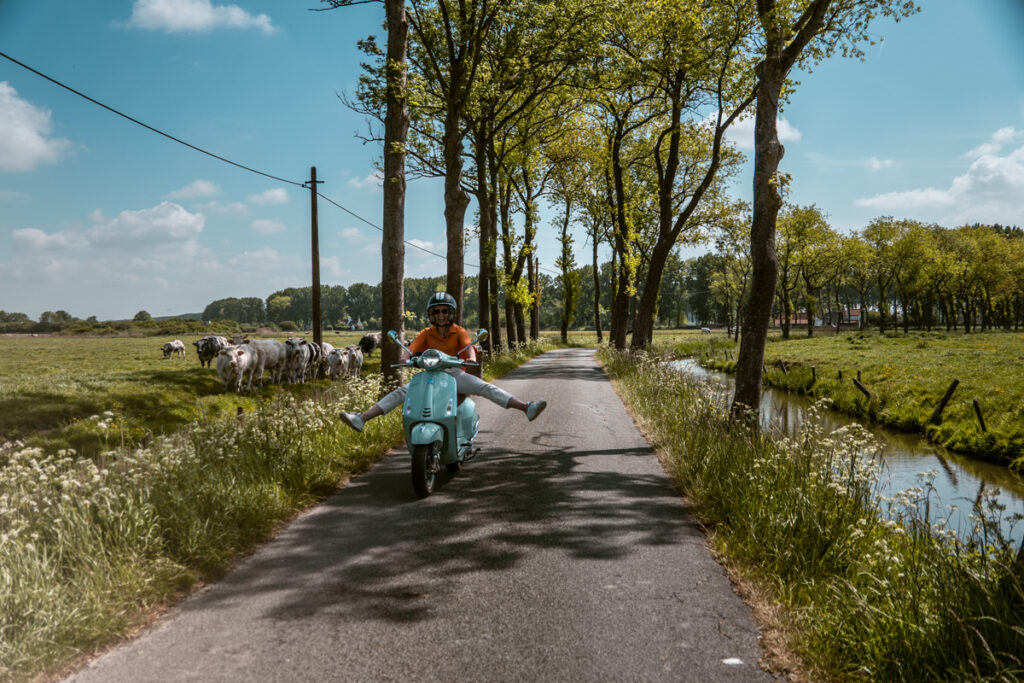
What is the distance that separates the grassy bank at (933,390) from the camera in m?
15.1

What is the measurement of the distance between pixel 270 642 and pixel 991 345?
142 feet

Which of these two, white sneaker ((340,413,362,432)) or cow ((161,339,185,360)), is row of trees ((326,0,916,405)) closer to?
white sneaker ((340,413,362,432))

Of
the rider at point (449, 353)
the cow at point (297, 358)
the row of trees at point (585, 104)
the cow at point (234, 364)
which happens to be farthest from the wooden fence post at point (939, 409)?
the cow at point (297, 358)

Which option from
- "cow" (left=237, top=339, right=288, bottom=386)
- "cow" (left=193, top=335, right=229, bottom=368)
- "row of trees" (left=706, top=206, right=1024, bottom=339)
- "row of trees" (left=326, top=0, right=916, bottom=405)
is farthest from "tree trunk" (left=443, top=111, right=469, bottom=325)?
"row of trees" (left=706, top=206, right=1024, bottom=339)

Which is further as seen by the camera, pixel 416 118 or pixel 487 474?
pixel 416 118

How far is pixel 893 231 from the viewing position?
66.6 metres

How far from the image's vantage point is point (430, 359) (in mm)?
6559

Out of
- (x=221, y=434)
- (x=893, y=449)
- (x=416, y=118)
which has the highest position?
(x=416, y=118)

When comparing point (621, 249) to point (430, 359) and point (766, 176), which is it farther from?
point (430, 359)

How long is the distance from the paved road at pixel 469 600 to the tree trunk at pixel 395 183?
5.89 m

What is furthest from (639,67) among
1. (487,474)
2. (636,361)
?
(487,474)

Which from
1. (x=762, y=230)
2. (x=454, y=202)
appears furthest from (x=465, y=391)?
(x=454, y=202)

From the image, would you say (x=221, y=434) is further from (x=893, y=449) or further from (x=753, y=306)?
(x=893, y=449)

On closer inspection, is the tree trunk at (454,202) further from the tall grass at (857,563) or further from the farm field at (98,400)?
the tall grass at (857,563)
